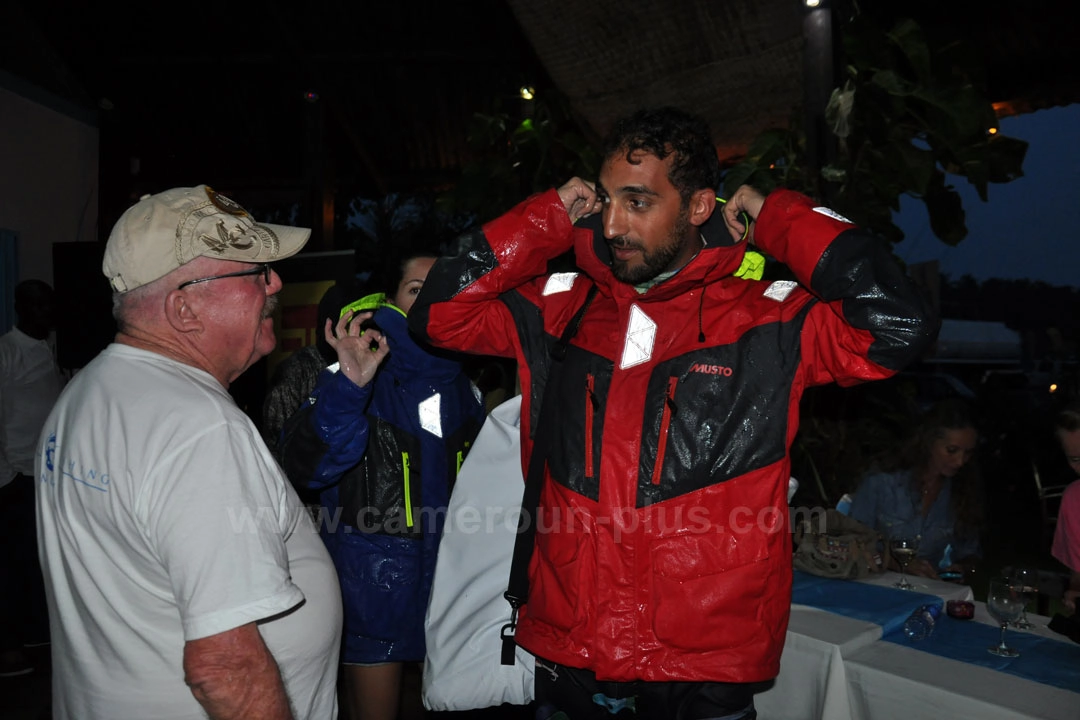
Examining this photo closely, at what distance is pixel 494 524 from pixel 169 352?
1102mm

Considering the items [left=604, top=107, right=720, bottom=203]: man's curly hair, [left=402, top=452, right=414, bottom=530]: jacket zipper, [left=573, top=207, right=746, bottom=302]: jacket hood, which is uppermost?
[left=604, top=107, right=720, bottom=203]: man's curly hair

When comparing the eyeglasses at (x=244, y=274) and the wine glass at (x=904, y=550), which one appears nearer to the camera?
the eyeglasses at (x=244, y=274)

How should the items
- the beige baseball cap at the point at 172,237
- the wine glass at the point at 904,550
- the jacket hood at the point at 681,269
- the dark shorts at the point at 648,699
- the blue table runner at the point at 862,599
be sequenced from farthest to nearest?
the wine glass at the point at 904,550 → the blue table runner at the point at 862,599 → the jacket hood at the point at 681,269 → the dark shorts at the point at 648,699 → the beige baseball cap at the point at 172,237

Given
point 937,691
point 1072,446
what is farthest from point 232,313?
point 1072,446

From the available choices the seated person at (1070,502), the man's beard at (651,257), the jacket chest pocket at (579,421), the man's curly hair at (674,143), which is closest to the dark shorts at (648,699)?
the jacket chest pocket at (579,421)

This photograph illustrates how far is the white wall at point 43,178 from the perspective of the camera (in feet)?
18.4

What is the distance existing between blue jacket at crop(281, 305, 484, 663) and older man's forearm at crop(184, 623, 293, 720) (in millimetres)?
1160

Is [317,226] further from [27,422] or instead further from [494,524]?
[494,524]

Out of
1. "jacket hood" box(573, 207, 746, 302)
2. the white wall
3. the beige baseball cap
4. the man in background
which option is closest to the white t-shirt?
the beige baseball cap

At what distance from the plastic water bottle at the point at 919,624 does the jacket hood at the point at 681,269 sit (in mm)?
1221

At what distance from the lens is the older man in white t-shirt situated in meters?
1.14

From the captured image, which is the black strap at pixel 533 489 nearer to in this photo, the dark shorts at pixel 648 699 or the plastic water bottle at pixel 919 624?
the dark shorts at pixel 648 699

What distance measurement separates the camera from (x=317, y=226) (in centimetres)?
652

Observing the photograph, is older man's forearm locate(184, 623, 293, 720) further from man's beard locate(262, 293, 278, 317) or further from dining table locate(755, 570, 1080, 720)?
dining table locate(755, 570, 1080, 720)
